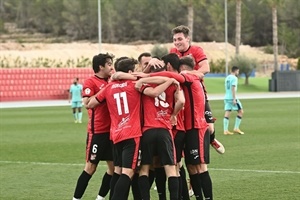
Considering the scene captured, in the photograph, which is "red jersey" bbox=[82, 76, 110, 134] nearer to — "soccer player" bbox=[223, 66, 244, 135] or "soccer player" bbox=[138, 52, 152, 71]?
"soccer player" bbox=[138, 52, 152, 71]

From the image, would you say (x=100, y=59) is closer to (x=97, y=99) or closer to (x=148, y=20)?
(x=97, y=99)

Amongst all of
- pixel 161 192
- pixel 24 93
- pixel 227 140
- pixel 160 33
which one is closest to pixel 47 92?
pixel 24 93

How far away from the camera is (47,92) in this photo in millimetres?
70750

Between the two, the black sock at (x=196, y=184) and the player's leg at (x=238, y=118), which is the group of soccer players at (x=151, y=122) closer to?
the black sock at (x=196, y=184)

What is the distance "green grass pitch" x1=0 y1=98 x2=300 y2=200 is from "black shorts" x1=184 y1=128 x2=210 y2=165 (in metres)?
1.44

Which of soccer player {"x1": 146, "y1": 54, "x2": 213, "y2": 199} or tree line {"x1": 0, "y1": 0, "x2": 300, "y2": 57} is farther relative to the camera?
tree line {"x1": 0, "y1": 0, "x2": 300, "y2": 57}

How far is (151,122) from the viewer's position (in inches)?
447

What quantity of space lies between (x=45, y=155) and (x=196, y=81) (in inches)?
385

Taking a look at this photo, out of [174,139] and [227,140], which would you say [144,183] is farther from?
[227,140]

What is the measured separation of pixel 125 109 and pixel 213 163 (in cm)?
730

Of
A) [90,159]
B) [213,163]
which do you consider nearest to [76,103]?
[213,163]

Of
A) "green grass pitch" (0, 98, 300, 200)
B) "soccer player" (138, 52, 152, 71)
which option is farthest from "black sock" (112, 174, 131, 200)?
"green grass pitch" (0, 98, 300, 200)

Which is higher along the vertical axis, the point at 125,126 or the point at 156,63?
the point at 156,63

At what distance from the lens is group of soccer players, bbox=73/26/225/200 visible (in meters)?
11.4
